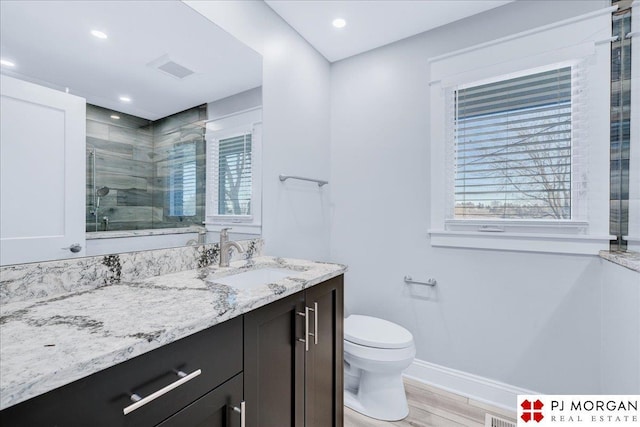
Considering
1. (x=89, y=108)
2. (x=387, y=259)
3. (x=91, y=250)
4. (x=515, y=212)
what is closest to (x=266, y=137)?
→ (x=89, y=108)

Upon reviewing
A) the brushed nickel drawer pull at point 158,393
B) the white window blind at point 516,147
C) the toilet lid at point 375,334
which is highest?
the white window blind at point 516,147

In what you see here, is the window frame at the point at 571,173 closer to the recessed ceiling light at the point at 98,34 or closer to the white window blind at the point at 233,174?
the white window blind at the point at 233,174

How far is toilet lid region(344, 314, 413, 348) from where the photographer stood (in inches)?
65.9

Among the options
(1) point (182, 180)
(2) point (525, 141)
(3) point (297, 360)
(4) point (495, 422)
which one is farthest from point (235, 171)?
(4) point (495, 422)

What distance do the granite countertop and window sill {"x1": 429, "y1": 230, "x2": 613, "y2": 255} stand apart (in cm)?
116

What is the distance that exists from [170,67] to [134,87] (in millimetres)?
205

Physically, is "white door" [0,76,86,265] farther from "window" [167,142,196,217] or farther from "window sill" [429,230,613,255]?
"window sill" [429,230,613,255]

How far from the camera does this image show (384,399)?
1737 mm

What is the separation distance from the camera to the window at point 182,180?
136 centimetres

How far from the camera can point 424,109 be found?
2.06 meters

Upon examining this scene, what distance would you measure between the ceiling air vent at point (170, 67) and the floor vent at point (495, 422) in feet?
7.86

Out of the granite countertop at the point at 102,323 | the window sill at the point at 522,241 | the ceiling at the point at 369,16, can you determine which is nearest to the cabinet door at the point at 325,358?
the granite countertop at the point at 102,323

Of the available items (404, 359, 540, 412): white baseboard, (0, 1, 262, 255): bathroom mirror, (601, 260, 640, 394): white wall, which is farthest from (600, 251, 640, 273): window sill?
(0, 1, 262, 255): bathroom mirror

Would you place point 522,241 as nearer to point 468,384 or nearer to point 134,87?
point 468,384
